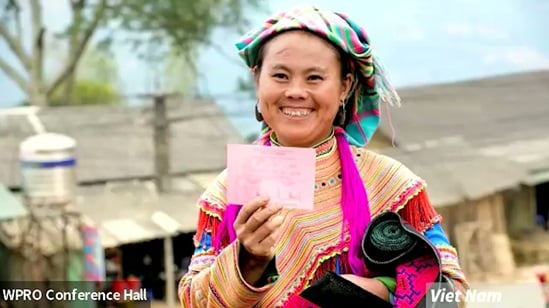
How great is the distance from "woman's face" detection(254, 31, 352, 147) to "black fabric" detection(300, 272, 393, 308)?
22 centimetres

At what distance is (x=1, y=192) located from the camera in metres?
3.92

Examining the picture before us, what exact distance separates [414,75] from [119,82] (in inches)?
66.4

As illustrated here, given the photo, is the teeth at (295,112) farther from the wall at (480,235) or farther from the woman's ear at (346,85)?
the wall at (480,235)

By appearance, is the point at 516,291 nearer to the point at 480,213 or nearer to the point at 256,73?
the point at 256,73

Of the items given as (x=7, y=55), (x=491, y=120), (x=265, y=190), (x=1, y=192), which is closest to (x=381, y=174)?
(x=265, y=190)

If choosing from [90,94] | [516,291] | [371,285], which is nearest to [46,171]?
[90,94]

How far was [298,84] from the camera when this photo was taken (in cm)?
113

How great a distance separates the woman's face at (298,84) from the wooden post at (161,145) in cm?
320

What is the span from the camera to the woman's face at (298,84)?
113cm

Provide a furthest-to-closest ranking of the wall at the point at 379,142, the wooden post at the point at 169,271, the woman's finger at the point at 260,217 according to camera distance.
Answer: the wooden post at the point at 169,271 < the wall at the point at 379,142 < the woman's finger at the point at 260,217

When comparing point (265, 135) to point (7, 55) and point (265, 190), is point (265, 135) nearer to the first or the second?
point (265, 190)

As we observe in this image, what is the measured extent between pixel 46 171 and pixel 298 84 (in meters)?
2.97

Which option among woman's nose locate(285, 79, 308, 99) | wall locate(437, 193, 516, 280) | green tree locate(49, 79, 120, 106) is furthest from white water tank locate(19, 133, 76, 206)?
woman's nose locate(285, 79, 308, 99)

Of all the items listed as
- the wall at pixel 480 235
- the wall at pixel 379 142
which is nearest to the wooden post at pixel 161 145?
the wall at pixel 379 142
